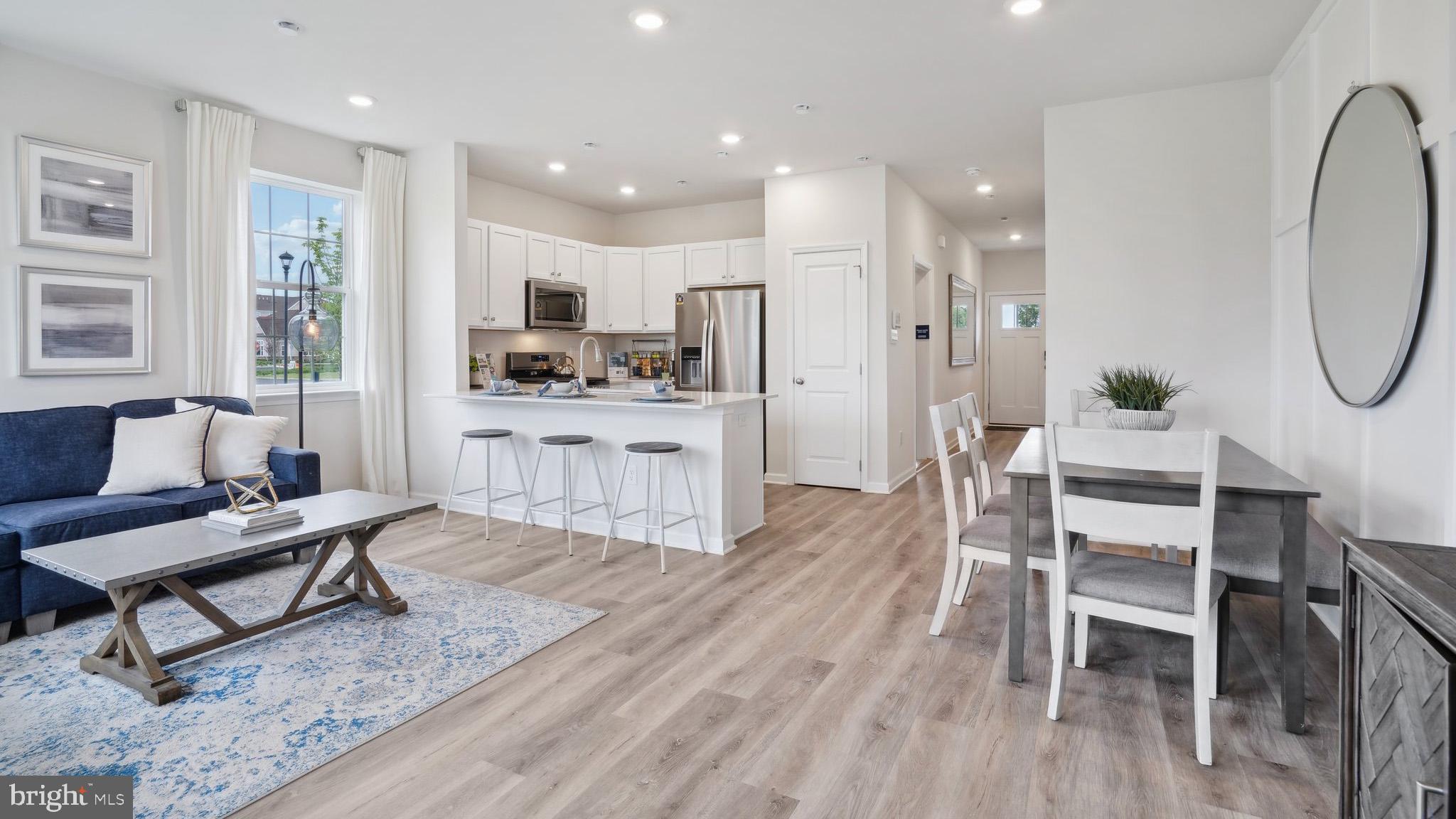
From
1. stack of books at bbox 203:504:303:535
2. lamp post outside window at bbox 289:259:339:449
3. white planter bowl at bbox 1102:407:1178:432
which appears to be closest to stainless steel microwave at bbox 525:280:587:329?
lamp post outside window at bbox 289:259:339:449

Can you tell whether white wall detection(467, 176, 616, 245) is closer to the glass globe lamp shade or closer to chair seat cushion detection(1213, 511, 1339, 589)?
the glass globe lamp shade

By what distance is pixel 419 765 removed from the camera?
1.95 meters

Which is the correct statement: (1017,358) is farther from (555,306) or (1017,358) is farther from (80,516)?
(80,516)

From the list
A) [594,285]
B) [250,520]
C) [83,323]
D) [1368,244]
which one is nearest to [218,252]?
[83,323]

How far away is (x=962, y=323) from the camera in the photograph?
915 cm

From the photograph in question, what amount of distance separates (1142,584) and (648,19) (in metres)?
3.03

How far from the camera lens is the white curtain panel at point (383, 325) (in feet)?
16.8

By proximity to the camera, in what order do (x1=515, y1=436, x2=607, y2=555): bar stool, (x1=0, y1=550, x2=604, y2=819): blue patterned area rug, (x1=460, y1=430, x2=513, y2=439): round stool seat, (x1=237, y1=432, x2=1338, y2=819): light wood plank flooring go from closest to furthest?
(x1=237, y1=432, x2=1338, y2=819): light wood plank flooring, (x1=0, y1=550, x2=604, y2=819): blue patterned area rug, (x1=515, y1=436, x2=607, y2=555): bar stool, (x1=460, y1=430, x2=513, y2=439): round stool seat

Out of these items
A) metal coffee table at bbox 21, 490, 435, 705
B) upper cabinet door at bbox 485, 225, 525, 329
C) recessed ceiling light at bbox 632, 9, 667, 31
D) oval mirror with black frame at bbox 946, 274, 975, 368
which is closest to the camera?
metal coffee table at bbox 21, 490, 435, 705

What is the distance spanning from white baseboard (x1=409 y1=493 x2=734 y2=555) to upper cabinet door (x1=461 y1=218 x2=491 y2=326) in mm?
1446

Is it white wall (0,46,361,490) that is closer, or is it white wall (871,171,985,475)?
white wall (0,46,361,490)

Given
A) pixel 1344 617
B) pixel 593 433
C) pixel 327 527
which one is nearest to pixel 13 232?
pixel 327 527

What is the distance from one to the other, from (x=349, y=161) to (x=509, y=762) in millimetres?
4711

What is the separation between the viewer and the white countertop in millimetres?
4066
